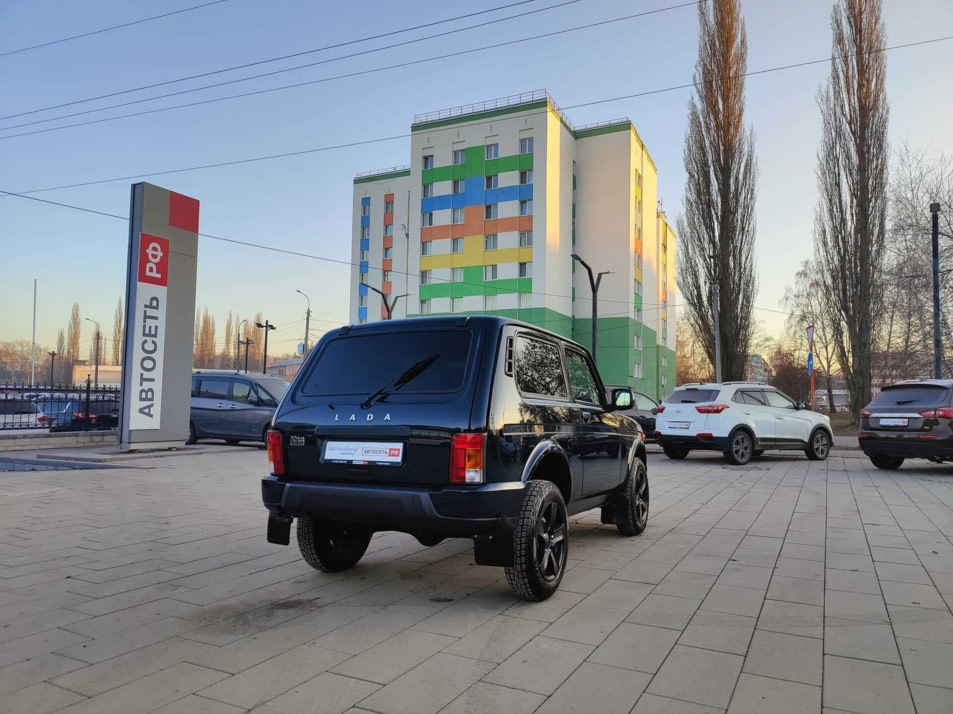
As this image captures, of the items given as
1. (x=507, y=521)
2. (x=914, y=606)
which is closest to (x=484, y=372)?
(x=507, y=521)

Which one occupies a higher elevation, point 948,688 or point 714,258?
point 714,258

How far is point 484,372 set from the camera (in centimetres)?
400

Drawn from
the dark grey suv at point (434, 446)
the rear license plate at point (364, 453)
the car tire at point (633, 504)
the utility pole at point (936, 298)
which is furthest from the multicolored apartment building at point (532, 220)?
the rear license plate at point (364, 453)

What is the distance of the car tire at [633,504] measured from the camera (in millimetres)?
6105

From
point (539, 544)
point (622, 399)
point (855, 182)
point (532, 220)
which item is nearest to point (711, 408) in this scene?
point (622, 399)

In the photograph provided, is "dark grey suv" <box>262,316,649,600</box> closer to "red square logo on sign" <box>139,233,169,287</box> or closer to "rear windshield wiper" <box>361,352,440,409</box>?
"rear windshield wiper" <box>361,352,440,409</box>

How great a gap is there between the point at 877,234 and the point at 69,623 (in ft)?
99.7

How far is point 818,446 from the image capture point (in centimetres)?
1470

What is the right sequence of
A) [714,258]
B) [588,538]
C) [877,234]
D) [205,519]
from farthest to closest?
[714,258] → [877,234] → [205,519] → [588,538]

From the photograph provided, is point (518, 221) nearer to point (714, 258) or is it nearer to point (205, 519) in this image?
point (714, 258)

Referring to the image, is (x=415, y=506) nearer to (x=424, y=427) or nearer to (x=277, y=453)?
(x=424, y=427)

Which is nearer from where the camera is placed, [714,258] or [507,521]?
[507,521]

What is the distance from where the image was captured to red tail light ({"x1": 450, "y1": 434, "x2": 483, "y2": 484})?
3746 mm

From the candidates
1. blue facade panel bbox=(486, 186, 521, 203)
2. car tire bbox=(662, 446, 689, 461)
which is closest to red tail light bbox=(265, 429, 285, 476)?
car tire bbox=(662, 446, 689, 461)
